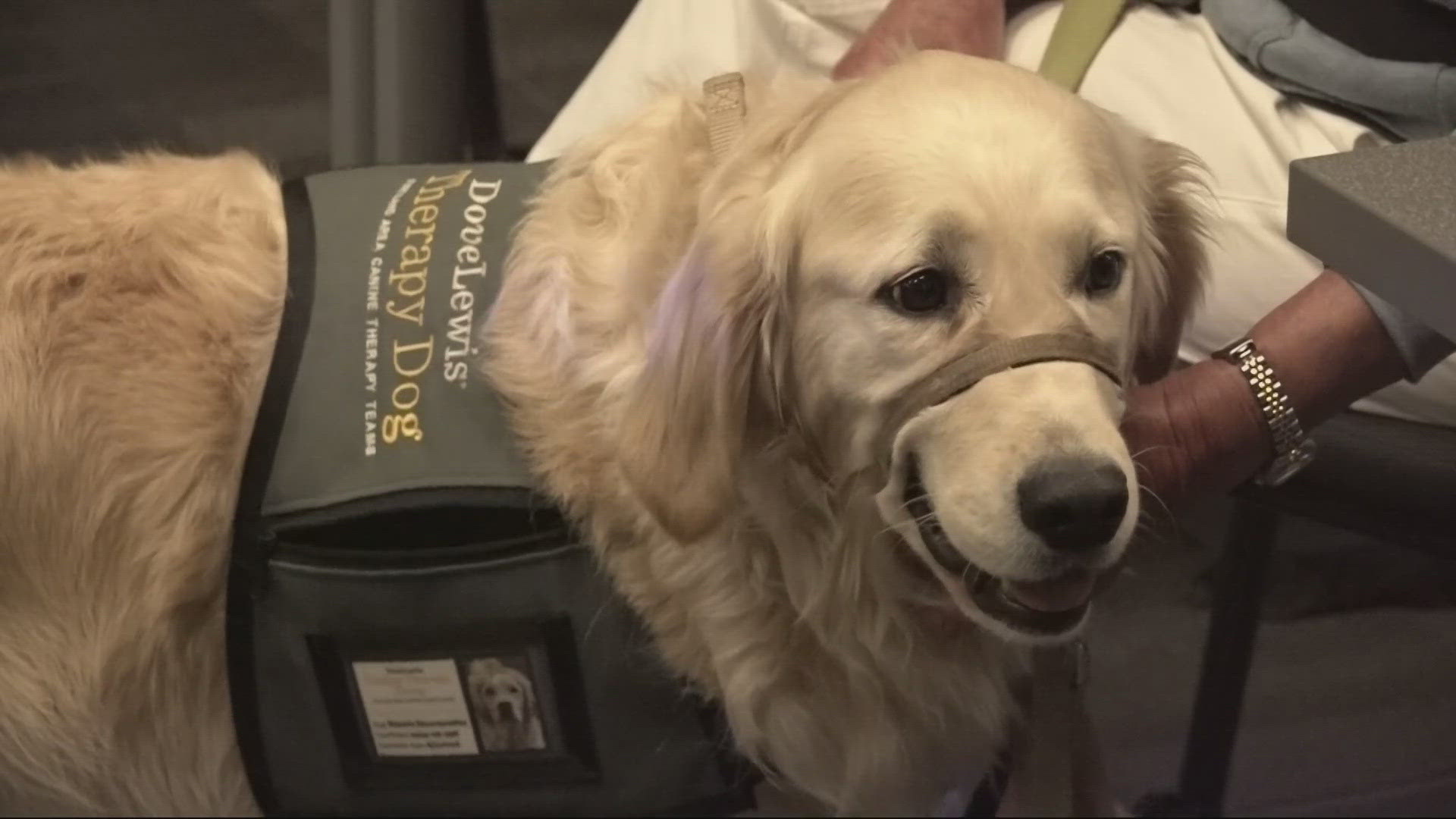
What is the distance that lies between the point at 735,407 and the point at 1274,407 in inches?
13.5

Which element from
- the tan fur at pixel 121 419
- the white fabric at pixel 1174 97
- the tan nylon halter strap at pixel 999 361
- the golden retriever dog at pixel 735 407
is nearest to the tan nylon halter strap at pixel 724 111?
the golden retriever dog at pixel 735 407

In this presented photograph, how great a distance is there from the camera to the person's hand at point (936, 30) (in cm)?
96

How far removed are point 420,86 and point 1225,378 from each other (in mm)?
739

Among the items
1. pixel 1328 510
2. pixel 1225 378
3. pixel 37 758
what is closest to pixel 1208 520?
pixel 1328 510

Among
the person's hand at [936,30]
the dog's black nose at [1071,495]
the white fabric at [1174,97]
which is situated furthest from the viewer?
the person's hand at [936,30]

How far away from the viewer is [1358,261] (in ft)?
1.52

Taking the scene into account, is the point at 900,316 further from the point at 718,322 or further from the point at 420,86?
the point at 420,86

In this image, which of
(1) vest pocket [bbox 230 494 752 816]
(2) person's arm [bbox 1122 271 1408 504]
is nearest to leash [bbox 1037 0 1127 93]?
(2) person's arm [bbox 1122 271 1408 504]

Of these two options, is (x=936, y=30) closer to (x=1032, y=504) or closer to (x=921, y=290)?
(x=921, y=290)

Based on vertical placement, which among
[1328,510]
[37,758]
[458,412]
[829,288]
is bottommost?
[37,758]

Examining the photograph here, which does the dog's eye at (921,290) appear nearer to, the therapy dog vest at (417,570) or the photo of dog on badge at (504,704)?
the therapy dog vest at (417,570)

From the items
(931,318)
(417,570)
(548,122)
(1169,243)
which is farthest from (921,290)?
(548,122)

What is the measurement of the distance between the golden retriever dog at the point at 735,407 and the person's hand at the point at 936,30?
0.20 metres

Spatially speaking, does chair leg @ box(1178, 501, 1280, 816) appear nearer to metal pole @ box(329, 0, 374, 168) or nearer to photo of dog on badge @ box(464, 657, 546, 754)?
photo of dog on badge @ box(464, 657, 546, 754)
